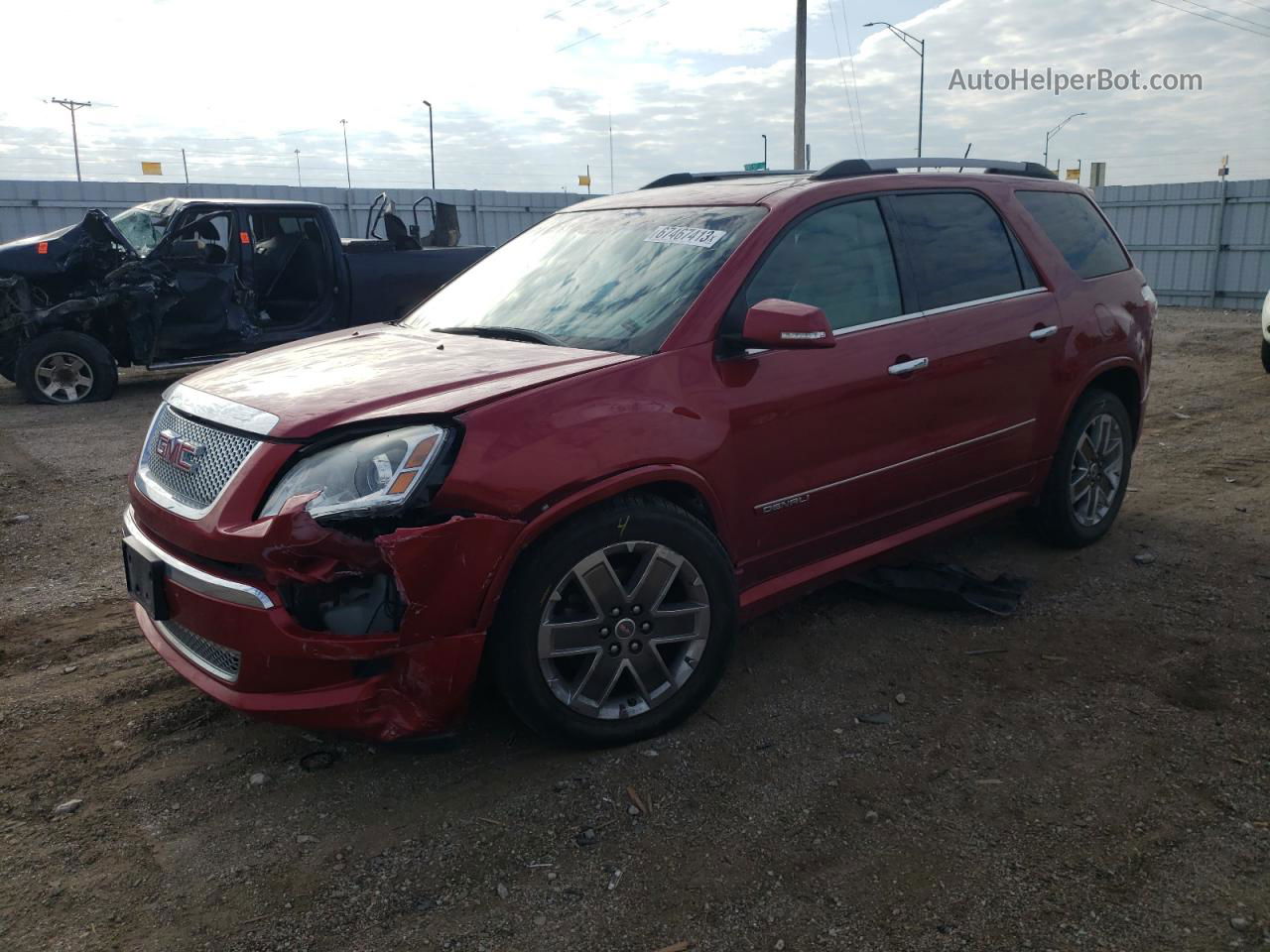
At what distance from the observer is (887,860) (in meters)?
2.67

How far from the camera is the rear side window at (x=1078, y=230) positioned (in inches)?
190

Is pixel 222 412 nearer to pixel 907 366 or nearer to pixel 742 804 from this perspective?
pixel 742 804

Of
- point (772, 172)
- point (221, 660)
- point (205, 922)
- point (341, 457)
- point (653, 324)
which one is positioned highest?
point (772, 172)

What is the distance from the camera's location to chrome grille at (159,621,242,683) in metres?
2.84

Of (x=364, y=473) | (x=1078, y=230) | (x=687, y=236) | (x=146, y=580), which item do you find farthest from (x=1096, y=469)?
(x=146, y=580)

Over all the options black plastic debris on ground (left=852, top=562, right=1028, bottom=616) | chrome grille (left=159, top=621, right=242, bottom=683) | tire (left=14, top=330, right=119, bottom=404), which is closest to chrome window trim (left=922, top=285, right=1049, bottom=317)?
black plastic debris on ground (left=852, top=562, right=1028, bottom=616)

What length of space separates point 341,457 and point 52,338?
336 inches

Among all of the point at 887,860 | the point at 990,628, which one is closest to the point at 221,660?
the point at 887,860

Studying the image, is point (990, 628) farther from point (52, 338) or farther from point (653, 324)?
point (52, 338)

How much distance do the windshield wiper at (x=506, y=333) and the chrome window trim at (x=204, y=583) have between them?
1.34 meters

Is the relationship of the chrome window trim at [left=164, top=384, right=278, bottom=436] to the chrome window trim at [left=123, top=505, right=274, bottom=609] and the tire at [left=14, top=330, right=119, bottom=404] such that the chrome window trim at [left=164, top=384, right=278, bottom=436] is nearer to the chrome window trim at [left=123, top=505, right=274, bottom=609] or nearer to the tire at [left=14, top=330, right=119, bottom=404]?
the chrome window trim at [left=123, top=505, right=274, bottom=609]

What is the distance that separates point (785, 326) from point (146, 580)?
6.90 feet

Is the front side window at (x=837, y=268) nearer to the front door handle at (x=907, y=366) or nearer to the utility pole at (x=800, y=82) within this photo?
the front door handle at (x=907, y=366)

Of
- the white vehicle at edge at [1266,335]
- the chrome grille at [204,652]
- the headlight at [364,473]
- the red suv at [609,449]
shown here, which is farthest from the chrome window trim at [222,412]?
the white vehicle at edge at [1266,335]
